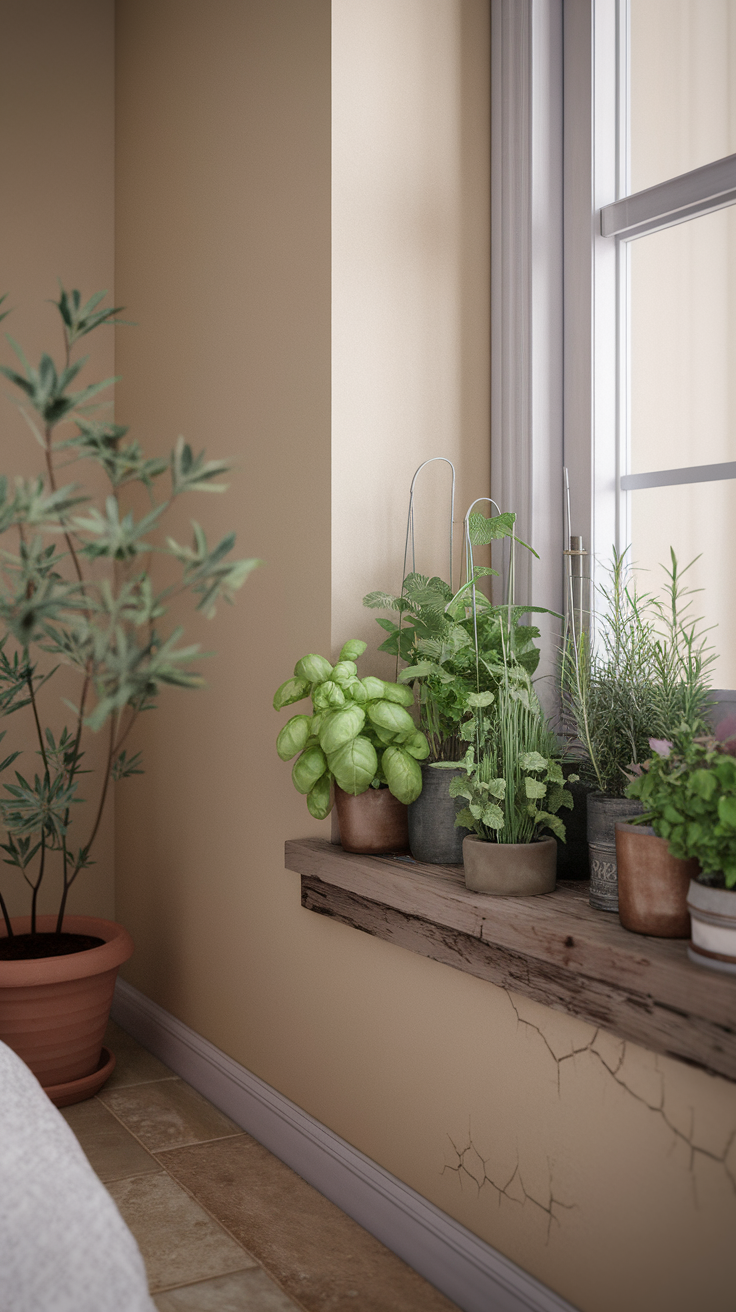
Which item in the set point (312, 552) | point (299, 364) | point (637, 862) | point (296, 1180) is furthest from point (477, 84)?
point (296, 1180)

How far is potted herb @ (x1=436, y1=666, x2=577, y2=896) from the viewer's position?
144cm

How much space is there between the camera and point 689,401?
1.62 metres

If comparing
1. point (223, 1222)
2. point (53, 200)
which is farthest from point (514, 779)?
point (53, 200)

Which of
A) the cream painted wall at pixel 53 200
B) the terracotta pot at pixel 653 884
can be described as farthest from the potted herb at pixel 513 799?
the cream painted wall at pixel 53 200

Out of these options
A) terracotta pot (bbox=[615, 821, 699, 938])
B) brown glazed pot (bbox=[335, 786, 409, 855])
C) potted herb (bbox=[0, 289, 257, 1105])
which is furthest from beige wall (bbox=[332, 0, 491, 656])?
terracotta pot (bbox=[615, 821, 699, 938])

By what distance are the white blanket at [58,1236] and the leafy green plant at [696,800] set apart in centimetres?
68

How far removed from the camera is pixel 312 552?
182 centimetres

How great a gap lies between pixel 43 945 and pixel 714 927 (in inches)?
59.6

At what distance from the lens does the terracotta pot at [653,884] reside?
122cm

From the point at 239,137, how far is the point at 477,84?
0.49m

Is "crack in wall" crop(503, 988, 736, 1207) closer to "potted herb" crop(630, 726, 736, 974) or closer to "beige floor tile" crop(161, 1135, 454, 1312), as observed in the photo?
"potted herb" crop(630, 726, 736, 974)

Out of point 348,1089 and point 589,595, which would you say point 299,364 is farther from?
point 348,1089

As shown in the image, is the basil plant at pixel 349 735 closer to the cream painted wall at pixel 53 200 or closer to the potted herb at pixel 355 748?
the potted herb at pixel 355 748

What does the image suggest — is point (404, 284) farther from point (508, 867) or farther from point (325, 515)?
point (508, 867)
